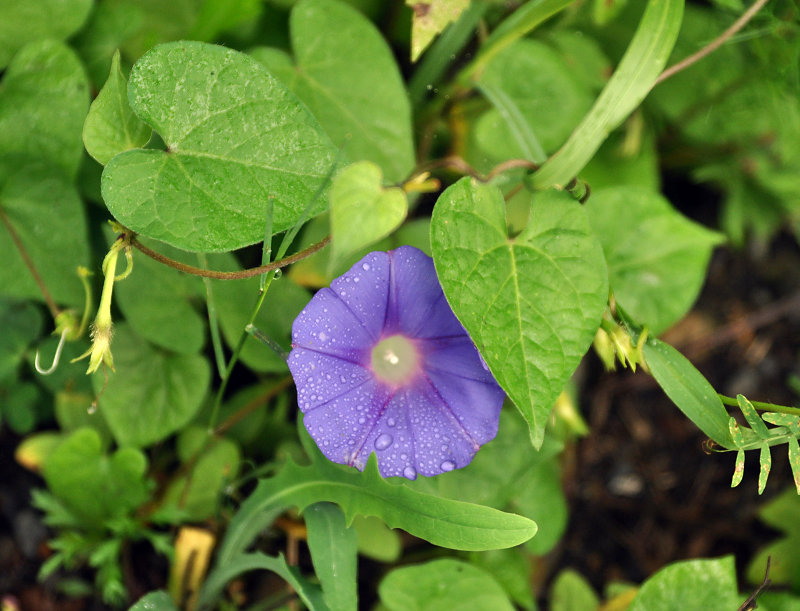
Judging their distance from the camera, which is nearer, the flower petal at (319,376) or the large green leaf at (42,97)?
the flower petal at (319,376)

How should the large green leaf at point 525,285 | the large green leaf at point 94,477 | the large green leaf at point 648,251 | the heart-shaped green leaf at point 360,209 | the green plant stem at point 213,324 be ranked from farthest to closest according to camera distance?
the large green leaf at point 648,251, the large green leaf at point 94,477, the green plant stem at point 213,324, the large green leaf at point 525,285, the heart-shaped green leaf at point 360,209

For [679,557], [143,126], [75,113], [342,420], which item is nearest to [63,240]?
[75,113]

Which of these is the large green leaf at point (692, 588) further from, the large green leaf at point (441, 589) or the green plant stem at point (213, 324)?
the green plant stem at point (213, 324)

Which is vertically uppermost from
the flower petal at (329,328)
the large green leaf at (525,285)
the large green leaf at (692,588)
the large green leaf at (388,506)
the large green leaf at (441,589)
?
the large green leaf at (525,285)

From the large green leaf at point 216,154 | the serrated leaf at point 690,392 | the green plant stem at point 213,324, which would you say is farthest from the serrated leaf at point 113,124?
the serrated leaf at point 690,392

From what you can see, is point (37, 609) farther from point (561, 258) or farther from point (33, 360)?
point (561, 258)

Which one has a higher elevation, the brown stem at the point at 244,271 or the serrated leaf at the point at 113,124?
the serrated leaf at the point at 113,124
